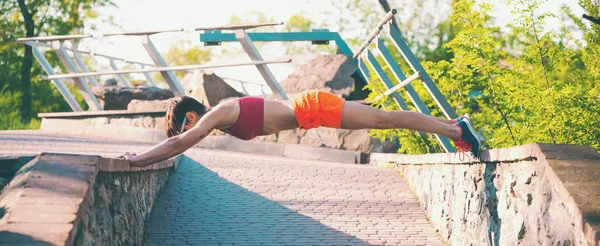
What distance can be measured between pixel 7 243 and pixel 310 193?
5.76 m

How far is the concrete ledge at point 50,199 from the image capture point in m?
4.25

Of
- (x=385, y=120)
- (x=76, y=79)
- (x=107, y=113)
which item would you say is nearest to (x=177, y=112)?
(x=385, y=120)

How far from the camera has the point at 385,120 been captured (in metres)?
6.47

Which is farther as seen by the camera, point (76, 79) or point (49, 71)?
point (49, 71)

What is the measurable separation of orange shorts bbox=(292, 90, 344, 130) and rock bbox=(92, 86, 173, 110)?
1142cm

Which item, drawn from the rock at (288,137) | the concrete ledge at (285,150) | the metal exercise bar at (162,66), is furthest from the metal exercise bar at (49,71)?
the rock at (288,137)

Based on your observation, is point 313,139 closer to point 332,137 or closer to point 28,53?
point 332,137

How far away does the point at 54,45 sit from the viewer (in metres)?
16.8

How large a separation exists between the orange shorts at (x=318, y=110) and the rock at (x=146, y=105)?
947cm

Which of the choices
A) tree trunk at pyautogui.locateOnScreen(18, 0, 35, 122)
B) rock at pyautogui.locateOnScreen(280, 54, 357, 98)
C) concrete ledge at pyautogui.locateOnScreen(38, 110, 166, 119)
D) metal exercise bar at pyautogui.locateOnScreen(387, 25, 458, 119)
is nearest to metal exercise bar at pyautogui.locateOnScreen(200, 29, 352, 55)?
rock at pyautogui.locateOnScreen(280, 54, 357, 98)

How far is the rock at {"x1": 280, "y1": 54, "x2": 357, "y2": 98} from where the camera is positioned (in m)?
16.0

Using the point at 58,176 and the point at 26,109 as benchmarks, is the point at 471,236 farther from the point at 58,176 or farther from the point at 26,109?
the point at 26,109

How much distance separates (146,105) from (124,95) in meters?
1.67

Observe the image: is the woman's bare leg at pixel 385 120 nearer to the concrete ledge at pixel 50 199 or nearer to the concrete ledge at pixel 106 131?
the concrete ledge at pixel 50 199
